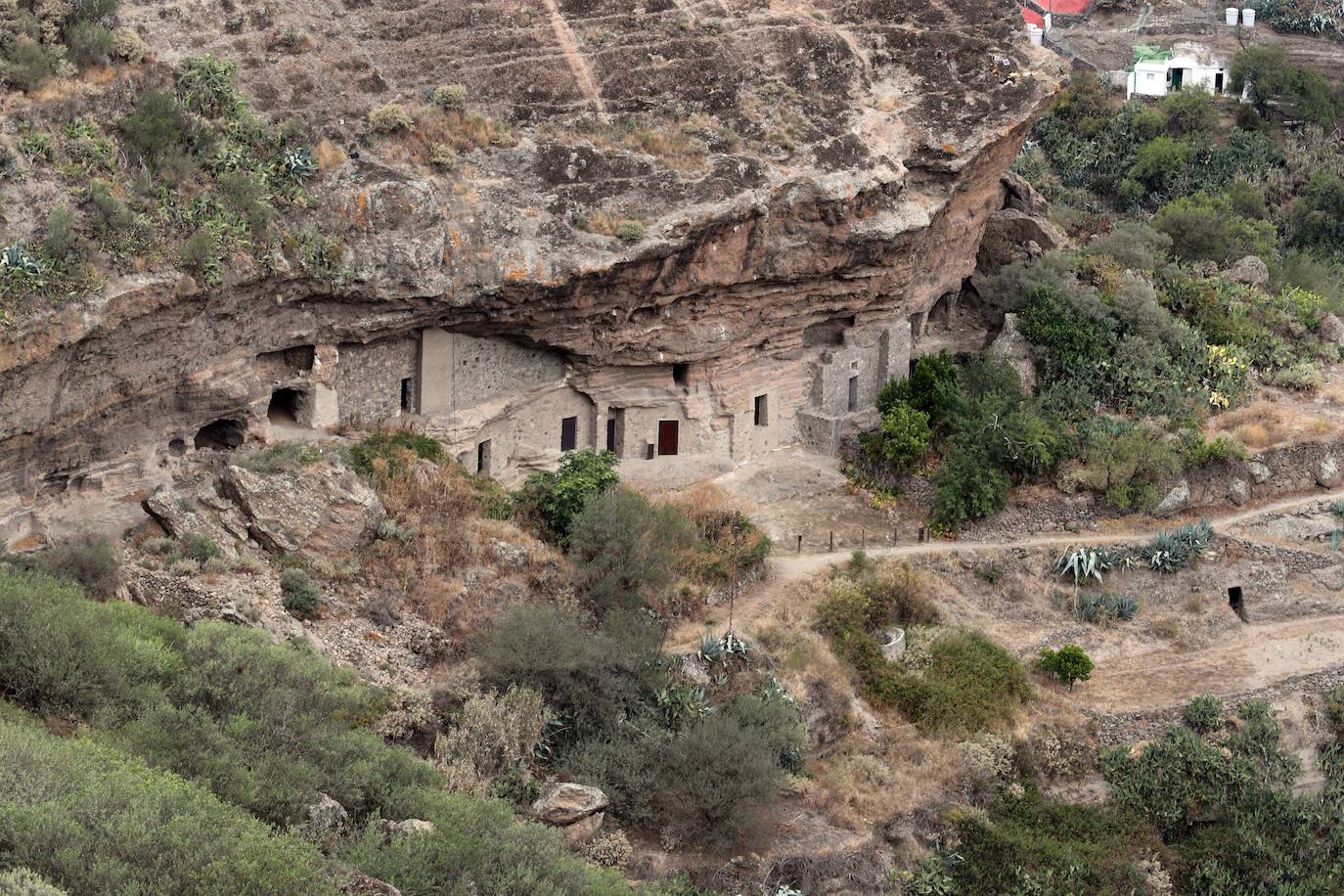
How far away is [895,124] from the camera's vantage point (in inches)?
1513

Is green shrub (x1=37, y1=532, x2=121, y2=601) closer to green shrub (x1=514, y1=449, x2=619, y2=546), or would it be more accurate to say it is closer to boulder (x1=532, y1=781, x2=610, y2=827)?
boulder (x1=532, y1=781, x2=610, y2=827)

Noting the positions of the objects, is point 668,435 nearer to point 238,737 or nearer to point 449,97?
point 449,97

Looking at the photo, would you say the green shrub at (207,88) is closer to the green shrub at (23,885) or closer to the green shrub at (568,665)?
the green shrub at (568,665)

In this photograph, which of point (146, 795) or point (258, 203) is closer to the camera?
point (146, 795)

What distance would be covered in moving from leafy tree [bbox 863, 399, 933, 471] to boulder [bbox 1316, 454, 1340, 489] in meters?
8.29

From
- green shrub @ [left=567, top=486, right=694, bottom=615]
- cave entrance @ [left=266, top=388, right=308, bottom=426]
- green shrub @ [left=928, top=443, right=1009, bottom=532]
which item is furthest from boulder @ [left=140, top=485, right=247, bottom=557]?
green shrub @ [left=928, top=443, right=1009, bottom=532]

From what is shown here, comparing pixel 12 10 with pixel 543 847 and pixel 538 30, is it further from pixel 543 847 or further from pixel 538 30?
pixel 543 847

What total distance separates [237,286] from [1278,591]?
21.0 meters

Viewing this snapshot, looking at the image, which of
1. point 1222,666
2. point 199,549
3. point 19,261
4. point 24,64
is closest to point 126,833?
point 199,549

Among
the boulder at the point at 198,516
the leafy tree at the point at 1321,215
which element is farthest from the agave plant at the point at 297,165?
the leafy tree at the point at 1321,215

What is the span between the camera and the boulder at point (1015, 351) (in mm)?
39906

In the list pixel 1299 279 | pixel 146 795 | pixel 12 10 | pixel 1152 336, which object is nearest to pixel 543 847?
pixel 146 795

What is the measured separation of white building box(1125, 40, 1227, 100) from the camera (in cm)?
7206

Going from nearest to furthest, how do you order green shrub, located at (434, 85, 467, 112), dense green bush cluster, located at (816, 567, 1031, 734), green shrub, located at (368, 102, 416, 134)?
dense green bush cluster, located at (816, 567, 1031, 734), green shrub, located at (368, 102, 416, 134), green shrub, located at (434, 85, 467, 112)
